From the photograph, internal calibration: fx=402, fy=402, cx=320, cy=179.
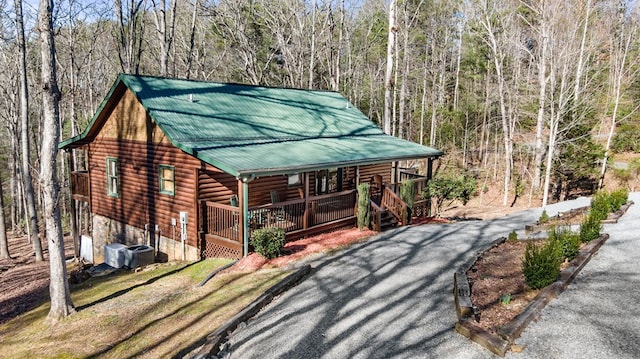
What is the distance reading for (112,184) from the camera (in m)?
16.4

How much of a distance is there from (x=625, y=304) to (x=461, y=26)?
30.7 metres

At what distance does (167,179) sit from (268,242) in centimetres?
503

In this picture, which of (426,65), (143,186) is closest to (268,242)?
(143,186)

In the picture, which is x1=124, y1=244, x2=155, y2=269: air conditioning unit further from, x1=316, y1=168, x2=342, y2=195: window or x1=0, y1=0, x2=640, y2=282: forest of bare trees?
x1=0, y1=0, x2=640, y2=282: forest of bare trees

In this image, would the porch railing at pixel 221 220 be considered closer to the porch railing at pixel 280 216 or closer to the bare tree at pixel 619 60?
the porch railing at pixel 280 216

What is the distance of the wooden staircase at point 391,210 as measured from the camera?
14836 millimetres

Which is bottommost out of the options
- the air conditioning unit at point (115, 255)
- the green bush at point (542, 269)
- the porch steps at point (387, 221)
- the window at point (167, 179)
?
the air conditioning unit at point (115, 255)

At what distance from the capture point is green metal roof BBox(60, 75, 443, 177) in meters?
12.3

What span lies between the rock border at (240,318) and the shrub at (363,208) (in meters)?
4.59

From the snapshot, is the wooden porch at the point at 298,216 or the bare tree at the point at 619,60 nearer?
the wooden porch at the point at 298,216

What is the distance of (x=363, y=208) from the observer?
14.3 metres

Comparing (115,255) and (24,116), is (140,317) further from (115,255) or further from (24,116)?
(24,116)

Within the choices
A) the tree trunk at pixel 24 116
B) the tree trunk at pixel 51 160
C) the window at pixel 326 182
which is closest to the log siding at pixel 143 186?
the tree trunk at pixel 24 116

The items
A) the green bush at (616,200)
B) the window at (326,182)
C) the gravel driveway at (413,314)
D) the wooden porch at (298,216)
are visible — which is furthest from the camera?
the window at (326,182)
